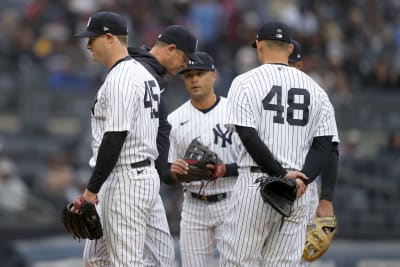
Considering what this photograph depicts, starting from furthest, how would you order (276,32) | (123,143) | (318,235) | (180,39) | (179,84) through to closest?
(179,84) → (180,39) → (318,235) → (276,32) → (123,143)

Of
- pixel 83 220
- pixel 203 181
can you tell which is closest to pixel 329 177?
pixel 203 181

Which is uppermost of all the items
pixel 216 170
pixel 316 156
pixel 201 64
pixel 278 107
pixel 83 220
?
pixel 201 64

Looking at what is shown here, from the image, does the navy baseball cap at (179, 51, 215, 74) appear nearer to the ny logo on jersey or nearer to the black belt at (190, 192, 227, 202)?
the ny logo on jersey

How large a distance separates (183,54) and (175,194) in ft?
18.9

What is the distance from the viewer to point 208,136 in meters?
8.91

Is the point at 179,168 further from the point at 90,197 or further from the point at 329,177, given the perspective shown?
the point at 90,197

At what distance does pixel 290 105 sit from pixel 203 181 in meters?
1.57

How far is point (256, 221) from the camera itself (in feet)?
24.4

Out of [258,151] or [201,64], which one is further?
[201,64]

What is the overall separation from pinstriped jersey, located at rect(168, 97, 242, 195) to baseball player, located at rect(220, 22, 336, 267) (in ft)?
4.18

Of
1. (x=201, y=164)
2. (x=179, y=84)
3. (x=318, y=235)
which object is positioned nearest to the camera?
(x=318, y=235)

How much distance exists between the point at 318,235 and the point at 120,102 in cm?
177

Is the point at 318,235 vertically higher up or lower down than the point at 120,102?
lower down

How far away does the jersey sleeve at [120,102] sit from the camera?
7129 millimetres
